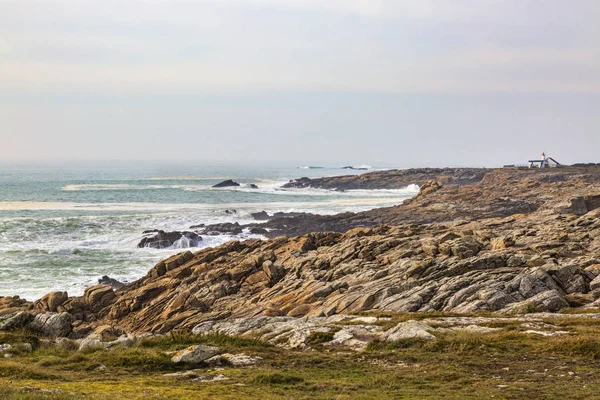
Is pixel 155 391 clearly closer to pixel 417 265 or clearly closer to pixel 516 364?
pixel 516 364

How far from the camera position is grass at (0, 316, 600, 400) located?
437 inches

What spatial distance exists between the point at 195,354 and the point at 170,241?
3977 cm

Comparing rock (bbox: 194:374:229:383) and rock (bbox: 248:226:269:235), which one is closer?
rock (bbox: 194:374:229:383)

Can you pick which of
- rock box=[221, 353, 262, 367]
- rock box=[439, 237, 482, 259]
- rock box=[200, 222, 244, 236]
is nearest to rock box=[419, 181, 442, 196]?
rock box=[200, 222, 244, 236]

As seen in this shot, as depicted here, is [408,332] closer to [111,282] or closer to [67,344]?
[67,344]

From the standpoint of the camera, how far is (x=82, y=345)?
53.7 feet

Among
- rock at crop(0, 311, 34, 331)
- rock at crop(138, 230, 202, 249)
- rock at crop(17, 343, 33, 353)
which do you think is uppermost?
rock at crop(17, 343, 33, 353)

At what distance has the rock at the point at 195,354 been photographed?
14.5m

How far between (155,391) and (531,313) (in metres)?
15.5

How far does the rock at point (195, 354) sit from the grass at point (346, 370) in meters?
0.22

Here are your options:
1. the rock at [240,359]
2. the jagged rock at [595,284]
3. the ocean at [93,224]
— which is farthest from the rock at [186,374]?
the ocean at [93,224]

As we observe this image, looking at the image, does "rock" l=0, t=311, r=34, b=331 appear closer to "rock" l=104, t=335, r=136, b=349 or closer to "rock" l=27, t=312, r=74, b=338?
"rock" l=27, t=312, r=74, b=338

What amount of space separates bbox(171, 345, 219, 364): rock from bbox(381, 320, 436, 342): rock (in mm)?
5600

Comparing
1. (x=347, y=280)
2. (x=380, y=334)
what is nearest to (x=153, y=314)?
(x=347, y=280)
